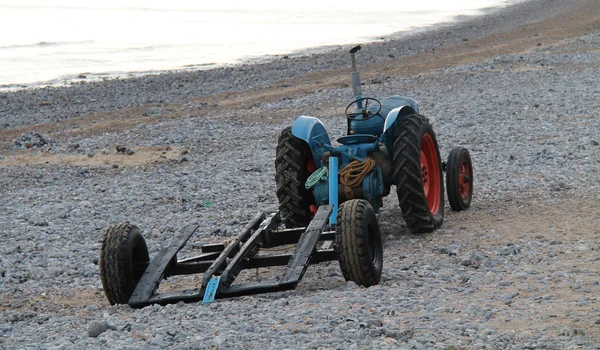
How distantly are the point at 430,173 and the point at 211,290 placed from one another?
3760 millimetres

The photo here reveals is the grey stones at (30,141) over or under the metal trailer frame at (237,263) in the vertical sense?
under

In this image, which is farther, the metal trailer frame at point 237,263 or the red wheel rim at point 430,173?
the red wheel rim at point 430,173

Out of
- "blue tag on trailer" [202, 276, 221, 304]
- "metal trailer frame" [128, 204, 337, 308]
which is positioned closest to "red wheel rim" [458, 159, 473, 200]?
"metal trailer frame" [128, 204, 337, 308]

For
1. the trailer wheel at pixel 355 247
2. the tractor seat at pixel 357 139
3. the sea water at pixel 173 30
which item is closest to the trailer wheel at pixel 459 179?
the tractor seat at pixel 357 139

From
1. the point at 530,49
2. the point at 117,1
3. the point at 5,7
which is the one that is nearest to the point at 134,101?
the point at 530,49

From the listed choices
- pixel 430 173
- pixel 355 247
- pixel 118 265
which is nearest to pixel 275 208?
pixel 430 173

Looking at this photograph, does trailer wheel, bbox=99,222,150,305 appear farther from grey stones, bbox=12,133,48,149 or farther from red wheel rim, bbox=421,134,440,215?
grey stones, bbox=12,133,48,149

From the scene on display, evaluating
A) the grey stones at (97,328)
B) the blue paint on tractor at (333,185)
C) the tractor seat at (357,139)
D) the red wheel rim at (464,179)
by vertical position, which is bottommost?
the red wheel rim at (464,179)

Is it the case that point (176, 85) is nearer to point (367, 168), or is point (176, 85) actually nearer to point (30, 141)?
point (30, 141)

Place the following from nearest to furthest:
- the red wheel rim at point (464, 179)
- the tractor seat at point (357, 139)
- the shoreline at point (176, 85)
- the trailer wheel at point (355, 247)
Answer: the trailer wheel at point (355, 247), the tractor seat at point (357, 139), the red wheel rim at point (464, 179), the shoreline at point (176, 85)

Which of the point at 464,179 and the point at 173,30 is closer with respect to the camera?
the point at 464,179

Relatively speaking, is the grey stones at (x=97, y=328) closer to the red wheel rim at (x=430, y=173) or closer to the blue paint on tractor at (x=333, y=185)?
the blue paint on tractor at (x=333, y=185)

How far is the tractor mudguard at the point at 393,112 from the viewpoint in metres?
9.30

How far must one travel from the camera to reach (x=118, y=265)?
7375mm
